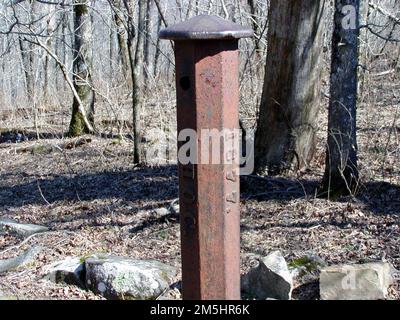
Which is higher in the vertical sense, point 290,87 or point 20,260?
point 290,87

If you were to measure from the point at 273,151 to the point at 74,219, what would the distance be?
2.27m

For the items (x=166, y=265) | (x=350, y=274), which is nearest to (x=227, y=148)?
(x=350, y=274)

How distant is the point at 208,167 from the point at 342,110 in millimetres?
3246

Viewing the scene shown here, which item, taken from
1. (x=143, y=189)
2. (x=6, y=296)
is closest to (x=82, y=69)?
(x=143, y=189)

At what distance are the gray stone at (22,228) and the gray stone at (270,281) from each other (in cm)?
246

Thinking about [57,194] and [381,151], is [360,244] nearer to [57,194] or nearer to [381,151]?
[381,151]

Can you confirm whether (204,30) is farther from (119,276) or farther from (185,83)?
(119,276)

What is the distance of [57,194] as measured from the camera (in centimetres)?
720

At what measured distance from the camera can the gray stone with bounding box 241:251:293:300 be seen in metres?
3.96

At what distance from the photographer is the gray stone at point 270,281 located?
3957 millimetres

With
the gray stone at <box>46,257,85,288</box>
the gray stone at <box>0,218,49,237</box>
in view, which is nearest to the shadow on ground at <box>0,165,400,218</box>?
the gray stone at <box>0,218,49,237</box>

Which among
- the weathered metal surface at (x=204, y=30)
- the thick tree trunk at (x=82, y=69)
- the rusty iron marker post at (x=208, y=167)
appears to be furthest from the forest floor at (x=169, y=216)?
the thick tree trunk at (x=82, y=69)

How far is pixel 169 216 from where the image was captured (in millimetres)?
5648

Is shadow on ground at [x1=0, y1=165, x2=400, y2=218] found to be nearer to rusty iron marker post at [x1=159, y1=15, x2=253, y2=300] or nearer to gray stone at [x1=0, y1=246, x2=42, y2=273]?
gray stone at [x1=0, y1=246, x2=42, y2=273]
